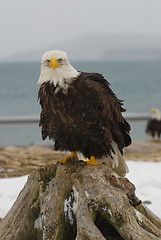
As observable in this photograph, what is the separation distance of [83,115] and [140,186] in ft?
7.90

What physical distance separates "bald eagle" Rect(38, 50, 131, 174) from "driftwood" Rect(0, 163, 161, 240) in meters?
0.25

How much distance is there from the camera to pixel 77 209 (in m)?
2.40

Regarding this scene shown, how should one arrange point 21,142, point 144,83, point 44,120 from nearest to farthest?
point 44,120
point 21,142
point 144,83

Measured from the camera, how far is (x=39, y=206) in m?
2.60

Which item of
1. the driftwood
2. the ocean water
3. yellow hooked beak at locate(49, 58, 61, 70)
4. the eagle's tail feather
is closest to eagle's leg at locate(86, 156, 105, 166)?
the driftwood

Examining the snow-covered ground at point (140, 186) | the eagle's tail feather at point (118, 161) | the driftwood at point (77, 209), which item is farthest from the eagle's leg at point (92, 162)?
the snow-covered ground at point (140, 186)

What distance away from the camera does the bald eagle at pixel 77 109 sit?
259cm

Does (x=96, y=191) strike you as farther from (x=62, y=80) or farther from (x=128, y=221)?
(x=62, y=80)

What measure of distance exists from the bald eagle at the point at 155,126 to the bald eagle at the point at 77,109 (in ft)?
23.2

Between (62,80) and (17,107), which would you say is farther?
(17,107)

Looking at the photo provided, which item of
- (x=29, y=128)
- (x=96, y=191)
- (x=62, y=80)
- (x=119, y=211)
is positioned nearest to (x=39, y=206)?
(x=96, y=191)

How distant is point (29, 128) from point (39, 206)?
7887mm

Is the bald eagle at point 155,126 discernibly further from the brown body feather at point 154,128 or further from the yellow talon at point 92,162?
the yellow talon at point 92,162

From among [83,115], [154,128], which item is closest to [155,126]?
[154,128]
